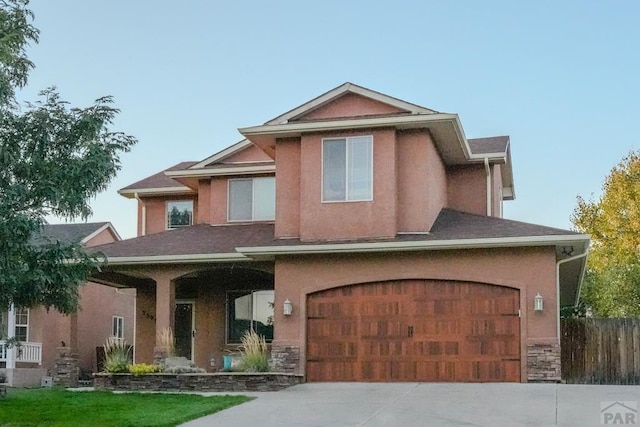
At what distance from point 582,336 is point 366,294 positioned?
593 cm

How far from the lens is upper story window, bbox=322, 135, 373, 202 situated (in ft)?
67.3

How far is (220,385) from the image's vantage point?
19359mm

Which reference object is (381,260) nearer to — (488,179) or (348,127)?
(348,127)

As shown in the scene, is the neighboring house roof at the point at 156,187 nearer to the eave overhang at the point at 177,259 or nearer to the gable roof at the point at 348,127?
the gable roof at the point at 348,127

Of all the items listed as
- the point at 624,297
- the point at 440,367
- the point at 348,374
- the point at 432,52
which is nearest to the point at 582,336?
the point at 440,367

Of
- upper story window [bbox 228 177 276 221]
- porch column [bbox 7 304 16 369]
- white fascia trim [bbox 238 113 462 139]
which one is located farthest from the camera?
porch column [bbox 7 304 16 369]

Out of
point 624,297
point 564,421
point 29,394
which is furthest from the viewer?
point 624,297

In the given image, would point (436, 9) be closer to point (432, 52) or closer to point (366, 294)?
point (432, 52)

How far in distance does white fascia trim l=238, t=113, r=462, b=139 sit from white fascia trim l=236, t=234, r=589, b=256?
2.69 metres

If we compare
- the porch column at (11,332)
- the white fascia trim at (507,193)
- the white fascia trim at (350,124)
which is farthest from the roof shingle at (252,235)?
the white fascia trim at (507,193)

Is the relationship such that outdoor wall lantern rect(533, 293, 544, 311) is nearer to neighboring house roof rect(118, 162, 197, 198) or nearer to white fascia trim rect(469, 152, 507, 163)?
white fascia trim rect(469, 152, 507, 163)

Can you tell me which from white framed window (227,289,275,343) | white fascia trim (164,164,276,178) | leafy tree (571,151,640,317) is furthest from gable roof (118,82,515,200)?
leafy tree (571,151,640,317)

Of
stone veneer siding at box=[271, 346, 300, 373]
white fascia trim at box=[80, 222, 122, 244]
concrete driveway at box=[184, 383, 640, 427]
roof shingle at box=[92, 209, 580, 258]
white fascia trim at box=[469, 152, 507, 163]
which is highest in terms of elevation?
white fascia trim at box=[469, 152, 507, 163]

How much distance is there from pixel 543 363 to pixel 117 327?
17.9 meters
